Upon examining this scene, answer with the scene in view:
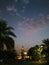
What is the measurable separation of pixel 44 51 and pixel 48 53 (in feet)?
8.84

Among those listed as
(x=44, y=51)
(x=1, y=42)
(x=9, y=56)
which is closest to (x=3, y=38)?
(x=1, y=42)

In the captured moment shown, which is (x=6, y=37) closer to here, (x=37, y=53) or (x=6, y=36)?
(x=6, y=36)

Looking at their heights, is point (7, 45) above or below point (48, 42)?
below

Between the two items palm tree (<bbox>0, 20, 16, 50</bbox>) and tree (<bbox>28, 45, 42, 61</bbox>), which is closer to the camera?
palm tree (<bbox>0, 20, 16, 50</bbox>)

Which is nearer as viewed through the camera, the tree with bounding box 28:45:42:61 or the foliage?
the foliage

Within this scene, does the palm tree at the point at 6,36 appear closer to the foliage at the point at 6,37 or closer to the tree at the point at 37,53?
the foliage at the point at 6,37

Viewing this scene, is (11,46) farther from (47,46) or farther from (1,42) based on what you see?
(47,46)

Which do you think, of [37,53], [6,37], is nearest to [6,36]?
[6,37]

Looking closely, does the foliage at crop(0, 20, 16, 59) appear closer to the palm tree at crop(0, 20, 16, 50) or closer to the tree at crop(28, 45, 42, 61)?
the palm tree at crop(0, 20, 16, 50)

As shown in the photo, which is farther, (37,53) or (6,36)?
(37,53)

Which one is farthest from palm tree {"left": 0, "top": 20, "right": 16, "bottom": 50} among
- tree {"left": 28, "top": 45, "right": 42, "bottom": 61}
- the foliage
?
tree {"left": 28, "top": 45, "right": 42, "bottom": 61}

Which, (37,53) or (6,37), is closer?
(6,37)

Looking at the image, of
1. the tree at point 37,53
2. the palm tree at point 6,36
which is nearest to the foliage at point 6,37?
the palm tree at point 6,36

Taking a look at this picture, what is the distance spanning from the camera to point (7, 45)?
35.6 meters
